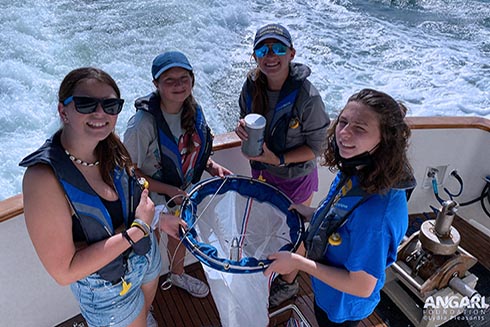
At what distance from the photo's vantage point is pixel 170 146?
65.0 inches

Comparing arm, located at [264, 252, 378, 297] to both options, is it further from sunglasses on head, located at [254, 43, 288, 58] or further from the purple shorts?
sunglasses on head, located at [254, 43, 288, 58]

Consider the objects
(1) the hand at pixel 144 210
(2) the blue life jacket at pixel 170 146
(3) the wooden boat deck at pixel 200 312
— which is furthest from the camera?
(3) the wooden boat deck at pixel 200 312

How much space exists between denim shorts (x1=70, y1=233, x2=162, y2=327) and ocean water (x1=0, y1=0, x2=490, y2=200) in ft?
9.43

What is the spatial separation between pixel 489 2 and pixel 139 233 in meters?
11.2

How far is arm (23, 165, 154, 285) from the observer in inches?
41.4

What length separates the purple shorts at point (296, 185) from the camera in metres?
1.94

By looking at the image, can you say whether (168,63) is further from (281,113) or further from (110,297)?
(110,297)

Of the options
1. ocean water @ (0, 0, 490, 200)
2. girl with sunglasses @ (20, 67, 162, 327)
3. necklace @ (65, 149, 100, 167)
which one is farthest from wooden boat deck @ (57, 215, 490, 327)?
ocean water @ (0, 0, 490, 200)

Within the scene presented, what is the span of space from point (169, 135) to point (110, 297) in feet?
2.16

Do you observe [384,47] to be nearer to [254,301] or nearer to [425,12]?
[425,12]

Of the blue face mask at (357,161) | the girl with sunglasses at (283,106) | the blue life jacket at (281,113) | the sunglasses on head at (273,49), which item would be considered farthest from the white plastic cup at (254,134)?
the blue face mask at (357,161)

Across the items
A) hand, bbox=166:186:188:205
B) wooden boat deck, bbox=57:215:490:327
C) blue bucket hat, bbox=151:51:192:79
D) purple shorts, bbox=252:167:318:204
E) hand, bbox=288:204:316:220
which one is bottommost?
wooden boat deck, bbox=57:215:490:327

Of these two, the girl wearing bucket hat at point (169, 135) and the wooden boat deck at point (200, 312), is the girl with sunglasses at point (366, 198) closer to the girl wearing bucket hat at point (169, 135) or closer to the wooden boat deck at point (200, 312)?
the girl wearing bucket hat at point (169, 135)

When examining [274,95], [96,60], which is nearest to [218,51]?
[96,60]
